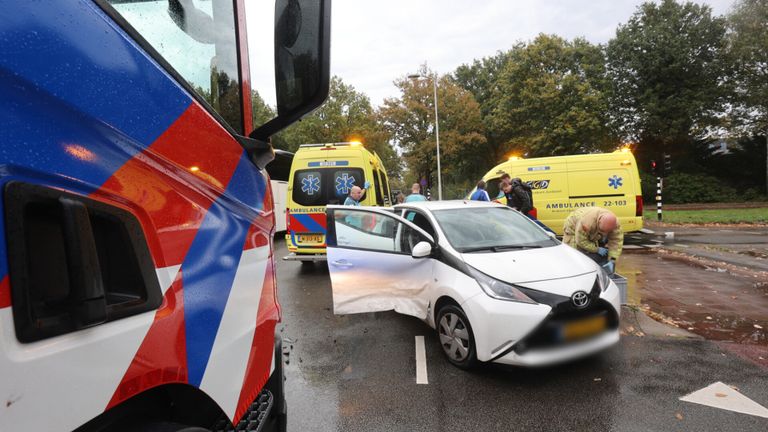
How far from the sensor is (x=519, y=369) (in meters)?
3.85

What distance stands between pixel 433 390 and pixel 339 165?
20.1 ft

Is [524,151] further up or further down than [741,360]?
further up

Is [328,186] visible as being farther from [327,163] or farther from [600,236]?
[600,236]

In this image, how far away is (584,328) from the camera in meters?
3.61

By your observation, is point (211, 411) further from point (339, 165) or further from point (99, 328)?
point (339, 165)

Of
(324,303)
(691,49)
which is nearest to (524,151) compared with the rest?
(691,49)

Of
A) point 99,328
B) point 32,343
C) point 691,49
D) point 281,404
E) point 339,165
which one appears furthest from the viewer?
point 691,49

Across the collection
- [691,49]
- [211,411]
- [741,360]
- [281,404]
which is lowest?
[741,360]

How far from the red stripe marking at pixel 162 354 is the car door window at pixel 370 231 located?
358cm

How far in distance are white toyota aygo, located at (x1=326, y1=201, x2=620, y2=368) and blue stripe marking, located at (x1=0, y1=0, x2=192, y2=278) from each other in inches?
121

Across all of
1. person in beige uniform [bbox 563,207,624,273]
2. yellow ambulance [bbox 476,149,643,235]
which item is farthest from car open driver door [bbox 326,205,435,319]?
yellow ambulance [bbox 476,149,643,235]

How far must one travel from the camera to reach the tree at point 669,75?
26.7m

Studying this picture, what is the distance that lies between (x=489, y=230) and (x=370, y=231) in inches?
54.4

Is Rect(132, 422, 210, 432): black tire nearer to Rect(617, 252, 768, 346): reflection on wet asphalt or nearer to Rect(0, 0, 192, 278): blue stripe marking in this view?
Rect(0, 0, 192, 278): blue stripe marking
